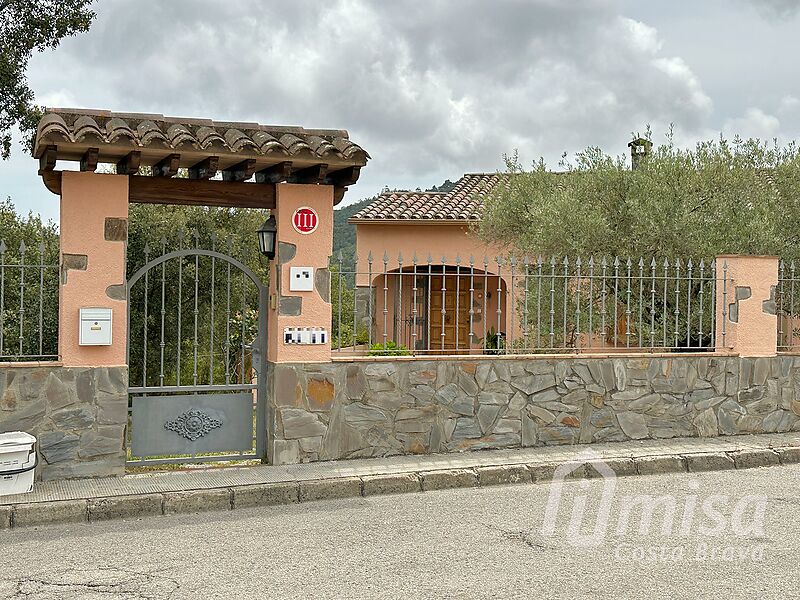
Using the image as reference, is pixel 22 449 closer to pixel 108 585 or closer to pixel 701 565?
pixel 108 585

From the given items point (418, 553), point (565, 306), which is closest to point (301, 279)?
point (565, 306)

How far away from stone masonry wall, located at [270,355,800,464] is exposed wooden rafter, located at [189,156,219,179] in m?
1.92

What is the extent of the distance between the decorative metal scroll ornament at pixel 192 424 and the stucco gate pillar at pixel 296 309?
589mm

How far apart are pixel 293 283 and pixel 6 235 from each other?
7.81 meters

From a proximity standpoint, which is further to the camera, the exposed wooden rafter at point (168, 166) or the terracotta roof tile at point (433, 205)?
the terracotta roof tile at point (433, 205)

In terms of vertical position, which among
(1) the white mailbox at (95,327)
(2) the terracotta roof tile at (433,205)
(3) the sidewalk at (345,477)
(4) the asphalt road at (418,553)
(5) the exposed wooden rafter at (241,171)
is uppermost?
(2) the terracotta roof tile at (433,205)

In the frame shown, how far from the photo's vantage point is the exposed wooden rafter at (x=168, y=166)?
738 centimetres

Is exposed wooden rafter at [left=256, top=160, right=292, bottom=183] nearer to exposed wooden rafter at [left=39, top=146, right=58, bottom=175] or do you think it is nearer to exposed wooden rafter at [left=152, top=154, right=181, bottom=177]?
exposed wooden rafter at [left=152, top=154, right=181, bottom=177]

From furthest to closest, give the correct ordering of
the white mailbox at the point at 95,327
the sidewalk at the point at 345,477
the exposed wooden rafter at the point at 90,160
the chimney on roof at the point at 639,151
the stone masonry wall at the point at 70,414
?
the chimney on roof at the point at 639,151 → the white mailbox at the point at 95,327 → the stone masonry wall at the point at 70,414 → the exposed wooden rafter at the point at 90,160 → the sidewalk at the point at 345,477

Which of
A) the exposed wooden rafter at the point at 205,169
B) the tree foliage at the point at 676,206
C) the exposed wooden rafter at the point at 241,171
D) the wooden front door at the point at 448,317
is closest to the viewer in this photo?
the exposed wooden rafter at the point at 205,169

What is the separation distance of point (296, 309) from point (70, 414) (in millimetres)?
2195

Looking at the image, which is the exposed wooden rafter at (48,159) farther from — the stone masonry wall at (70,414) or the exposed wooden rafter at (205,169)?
the stone masonry wall at (70,414)

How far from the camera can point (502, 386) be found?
891 cm

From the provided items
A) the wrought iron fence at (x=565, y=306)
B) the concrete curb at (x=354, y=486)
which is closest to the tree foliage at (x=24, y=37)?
the wrought iron fence at (x=565, y=306)
